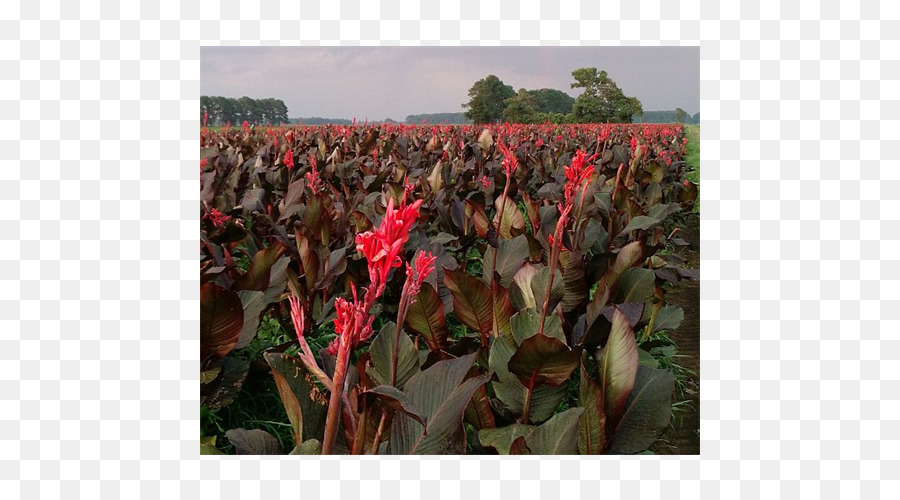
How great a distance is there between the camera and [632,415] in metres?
1.42

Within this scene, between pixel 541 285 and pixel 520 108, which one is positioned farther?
pixel 520 108

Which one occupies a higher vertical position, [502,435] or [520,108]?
[520,108]

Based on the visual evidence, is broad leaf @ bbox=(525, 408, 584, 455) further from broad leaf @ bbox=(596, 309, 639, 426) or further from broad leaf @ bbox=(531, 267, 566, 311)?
broad leaf @ bbox=(531, 267, 566, 311)

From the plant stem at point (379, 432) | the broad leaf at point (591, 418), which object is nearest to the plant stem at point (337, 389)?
the plant stem at point (379, 432)

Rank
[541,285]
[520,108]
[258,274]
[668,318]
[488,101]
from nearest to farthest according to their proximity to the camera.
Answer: [541,285]
[258,274]
[668,318]
[488,101]
[520,108]

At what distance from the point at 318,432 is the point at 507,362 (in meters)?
0.46

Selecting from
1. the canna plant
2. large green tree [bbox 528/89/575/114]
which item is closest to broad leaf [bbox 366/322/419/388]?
the canna plant

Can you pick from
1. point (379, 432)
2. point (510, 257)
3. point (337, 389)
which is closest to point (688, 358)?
point (510, 257)

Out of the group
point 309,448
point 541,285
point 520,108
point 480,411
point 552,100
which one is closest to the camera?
point 309,448

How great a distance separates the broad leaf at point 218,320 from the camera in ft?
4.81

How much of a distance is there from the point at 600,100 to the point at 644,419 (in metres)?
2.78

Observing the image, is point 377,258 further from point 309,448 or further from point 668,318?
point 668,318

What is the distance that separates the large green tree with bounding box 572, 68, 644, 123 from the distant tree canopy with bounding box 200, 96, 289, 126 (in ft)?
4.01

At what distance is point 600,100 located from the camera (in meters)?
3.87
